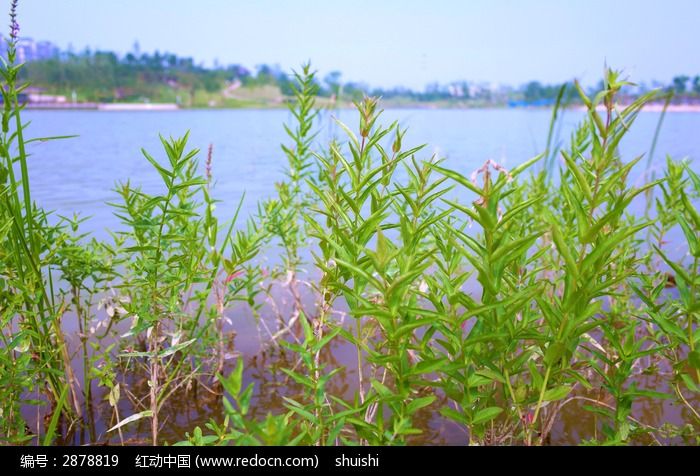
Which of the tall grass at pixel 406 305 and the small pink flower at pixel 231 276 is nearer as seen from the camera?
the tall grass at pixel 406 305

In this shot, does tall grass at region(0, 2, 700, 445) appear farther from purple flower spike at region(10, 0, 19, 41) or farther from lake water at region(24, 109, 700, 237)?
lake water at region(24, 109, 700, 237)

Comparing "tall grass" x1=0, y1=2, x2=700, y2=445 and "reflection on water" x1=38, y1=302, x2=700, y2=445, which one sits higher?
"tall grass" x1=0, y1=2, x2=700, y2=445

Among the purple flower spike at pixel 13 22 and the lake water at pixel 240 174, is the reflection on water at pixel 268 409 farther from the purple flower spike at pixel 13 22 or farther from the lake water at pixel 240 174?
the purple flower spike at pixel 13 22

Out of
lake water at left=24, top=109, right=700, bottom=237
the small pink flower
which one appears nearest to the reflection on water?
the small pink flower

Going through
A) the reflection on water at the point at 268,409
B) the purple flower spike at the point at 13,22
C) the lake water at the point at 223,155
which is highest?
the purple flower spike at the point at 13,22

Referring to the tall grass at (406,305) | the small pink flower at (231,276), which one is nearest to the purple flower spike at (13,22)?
the tall grass at (406,305)

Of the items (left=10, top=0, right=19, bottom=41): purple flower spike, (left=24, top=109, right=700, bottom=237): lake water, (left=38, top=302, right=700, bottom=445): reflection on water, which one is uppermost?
(left=10, top=0, right=19, bottom=41): purple flower spike

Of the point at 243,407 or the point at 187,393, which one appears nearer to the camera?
the point at 243,407

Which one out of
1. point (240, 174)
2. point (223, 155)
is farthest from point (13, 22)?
point (223, 155)

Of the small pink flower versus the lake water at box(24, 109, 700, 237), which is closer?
the small pink flower
